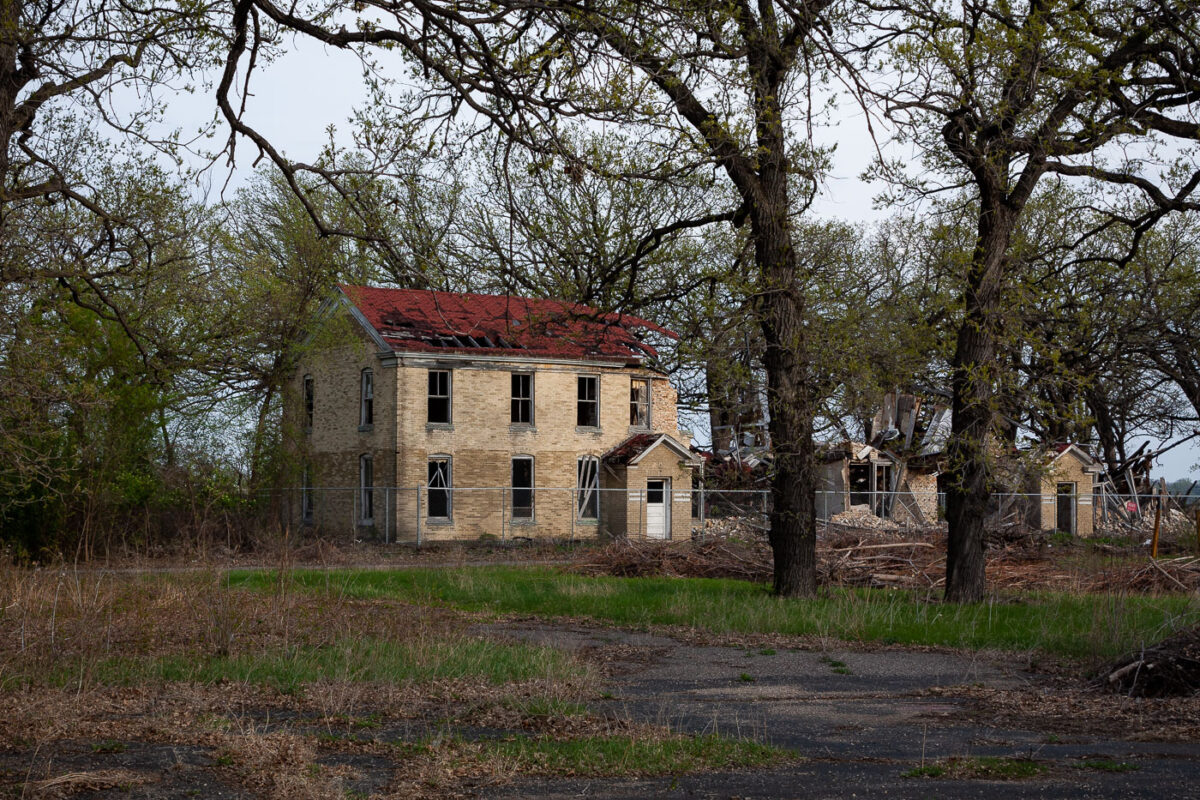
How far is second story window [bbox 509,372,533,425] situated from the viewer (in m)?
40.7

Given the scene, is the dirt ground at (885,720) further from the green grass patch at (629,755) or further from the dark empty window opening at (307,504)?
the dark empty window opening at (307,504)

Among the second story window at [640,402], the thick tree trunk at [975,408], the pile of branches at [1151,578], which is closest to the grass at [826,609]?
the thick tree trunk at [975,408]

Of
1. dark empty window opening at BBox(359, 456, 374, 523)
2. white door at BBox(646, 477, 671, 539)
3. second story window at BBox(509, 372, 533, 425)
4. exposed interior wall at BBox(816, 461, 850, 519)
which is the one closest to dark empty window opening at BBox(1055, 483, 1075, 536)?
exposed interior wall at BBox(816, 461, 850, 519)

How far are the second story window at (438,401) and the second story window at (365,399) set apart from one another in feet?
7.41

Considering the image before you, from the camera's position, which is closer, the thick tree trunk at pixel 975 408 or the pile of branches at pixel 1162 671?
the pile of branches at pixel 1162 671

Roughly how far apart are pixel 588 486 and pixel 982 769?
Result: 113 feet

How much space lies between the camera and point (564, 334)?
1688cm

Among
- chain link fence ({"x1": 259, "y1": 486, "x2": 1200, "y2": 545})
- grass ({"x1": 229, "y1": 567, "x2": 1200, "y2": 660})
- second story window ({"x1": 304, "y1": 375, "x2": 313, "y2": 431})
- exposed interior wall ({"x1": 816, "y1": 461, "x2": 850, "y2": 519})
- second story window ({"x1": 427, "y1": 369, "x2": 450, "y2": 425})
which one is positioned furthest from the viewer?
exposed interior wall ({"x1": 816, "y1": 461, "x2": 850, "y2": 519})

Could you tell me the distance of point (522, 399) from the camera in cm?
4062

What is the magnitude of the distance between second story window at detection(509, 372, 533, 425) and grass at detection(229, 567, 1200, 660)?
17370 millimetres

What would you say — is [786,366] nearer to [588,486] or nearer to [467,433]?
[467,433]

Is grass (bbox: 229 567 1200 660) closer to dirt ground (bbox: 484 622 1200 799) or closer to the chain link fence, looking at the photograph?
dirt ground (bbox: 484 622 1200 799)

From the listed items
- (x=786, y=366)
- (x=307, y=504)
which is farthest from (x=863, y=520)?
(x=786, y=366)

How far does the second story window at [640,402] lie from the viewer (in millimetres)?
44688
